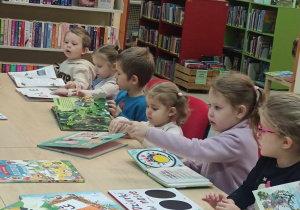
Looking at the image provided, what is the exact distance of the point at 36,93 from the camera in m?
3.24

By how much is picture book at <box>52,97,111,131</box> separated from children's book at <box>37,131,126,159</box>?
203 millimetres

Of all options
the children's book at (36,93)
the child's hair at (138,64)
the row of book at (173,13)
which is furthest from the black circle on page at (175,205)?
the row of book at (173,13)

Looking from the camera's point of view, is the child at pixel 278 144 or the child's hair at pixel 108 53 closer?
the child at pixel 278 144

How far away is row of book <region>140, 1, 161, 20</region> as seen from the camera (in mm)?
9211

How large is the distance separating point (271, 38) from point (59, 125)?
6975mm

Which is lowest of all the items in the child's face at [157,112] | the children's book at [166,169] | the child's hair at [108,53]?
the children's book at [166,169]

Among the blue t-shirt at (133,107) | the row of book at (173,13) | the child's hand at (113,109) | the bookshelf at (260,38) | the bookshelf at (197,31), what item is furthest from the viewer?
the bookshelf at (260,38)

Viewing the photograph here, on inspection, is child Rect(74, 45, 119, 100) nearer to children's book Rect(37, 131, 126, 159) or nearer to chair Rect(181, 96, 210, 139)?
chair Rect(181, 96, 210, 139)

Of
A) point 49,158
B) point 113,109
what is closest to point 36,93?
point 113,109

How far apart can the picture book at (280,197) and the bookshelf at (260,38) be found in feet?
24.3

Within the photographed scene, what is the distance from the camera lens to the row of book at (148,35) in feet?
30.5

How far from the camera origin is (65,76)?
3938 mm

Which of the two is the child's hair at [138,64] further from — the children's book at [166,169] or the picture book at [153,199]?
the picture book at [153,199]

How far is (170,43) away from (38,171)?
6.83 metres
